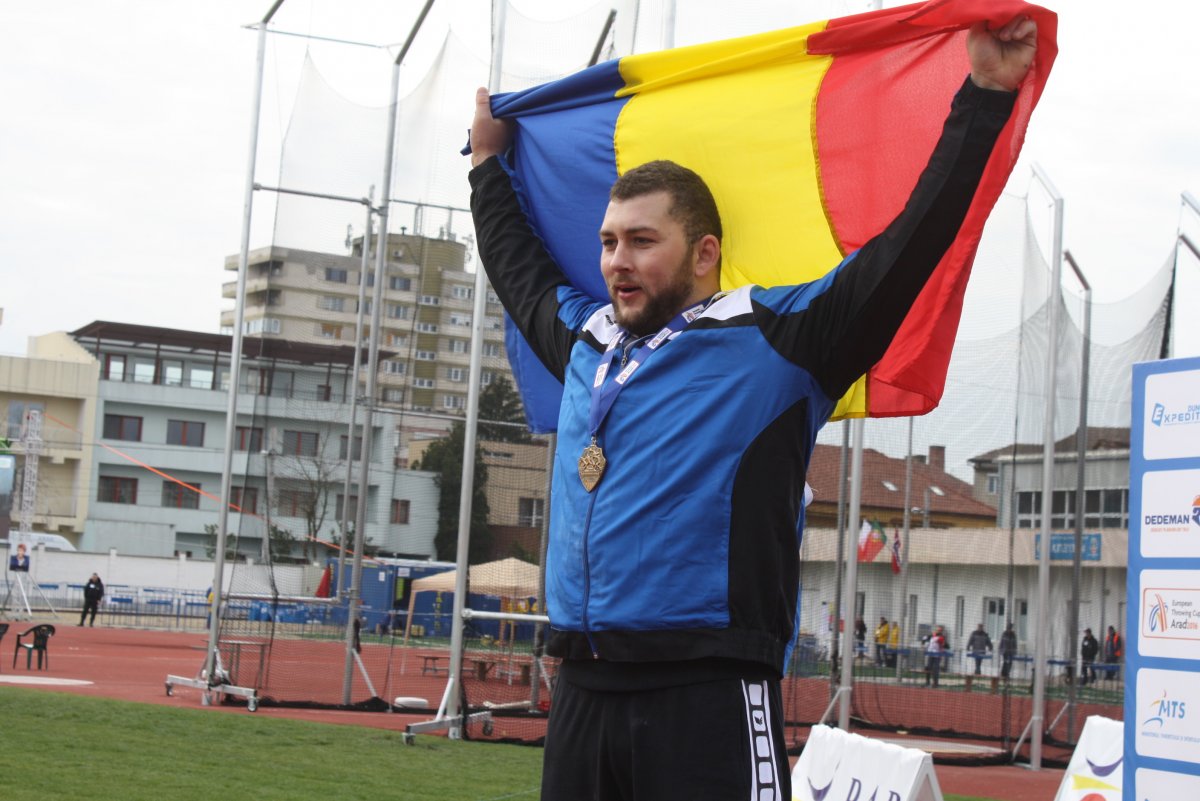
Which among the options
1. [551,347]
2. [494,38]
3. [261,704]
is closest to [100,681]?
[261,704]

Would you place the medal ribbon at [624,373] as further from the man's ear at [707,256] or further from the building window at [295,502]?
the building window at [295,502]

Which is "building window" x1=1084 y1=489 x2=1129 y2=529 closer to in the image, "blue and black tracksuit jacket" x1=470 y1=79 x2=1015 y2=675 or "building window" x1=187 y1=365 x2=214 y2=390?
"blue and black tracksuit jacket" x1=470 y1=79 x2=1015 y2=675

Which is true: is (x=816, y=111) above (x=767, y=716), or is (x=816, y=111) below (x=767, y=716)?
above

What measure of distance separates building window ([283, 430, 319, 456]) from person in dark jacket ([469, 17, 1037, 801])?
A: 41.4 ft

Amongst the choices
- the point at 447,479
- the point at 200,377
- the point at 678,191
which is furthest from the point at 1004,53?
the point at 200,377

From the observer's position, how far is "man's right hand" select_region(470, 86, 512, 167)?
3801 millimetres

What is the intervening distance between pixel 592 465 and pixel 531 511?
36.2 ft

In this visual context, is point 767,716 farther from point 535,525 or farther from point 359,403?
point 359,403

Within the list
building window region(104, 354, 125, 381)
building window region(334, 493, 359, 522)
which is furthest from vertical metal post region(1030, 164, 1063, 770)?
building window region(104, 354, 125, 381)

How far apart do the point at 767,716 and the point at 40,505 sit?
6698 cm

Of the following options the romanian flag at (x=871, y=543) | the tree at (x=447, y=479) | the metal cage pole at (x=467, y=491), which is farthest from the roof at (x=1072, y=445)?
the tree at (x=447, y=479)

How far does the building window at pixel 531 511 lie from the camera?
13.6 m

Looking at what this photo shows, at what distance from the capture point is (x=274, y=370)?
15586 mm

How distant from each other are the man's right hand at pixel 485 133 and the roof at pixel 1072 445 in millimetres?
10829
